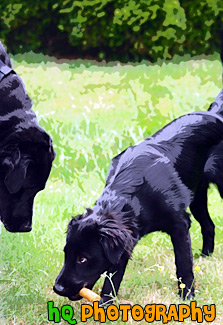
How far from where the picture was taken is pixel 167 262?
3.87m

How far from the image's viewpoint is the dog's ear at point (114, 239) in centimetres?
310

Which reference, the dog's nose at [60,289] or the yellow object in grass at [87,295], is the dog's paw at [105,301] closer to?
the yellow object in grass at [87,295]

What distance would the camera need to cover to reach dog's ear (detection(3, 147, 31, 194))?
3.14 metres

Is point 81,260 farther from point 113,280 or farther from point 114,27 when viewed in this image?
point 114,27

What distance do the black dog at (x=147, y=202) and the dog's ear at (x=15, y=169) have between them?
33cm

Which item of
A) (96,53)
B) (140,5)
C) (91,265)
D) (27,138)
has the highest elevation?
(27,138)

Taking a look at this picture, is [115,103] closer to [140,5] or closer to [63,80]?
[63,80]

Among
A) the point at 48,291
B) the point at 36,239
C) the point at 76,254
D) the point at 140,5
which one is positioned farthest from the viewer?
the point at 140,5

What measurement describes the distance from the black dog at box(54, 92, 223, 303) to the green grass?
213mm

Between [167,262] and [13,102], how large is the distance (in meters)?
1.38

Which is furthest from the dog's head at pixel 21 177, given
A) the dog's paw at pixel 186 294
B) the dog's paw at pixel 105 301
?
the dog's paw at pixel 186 294

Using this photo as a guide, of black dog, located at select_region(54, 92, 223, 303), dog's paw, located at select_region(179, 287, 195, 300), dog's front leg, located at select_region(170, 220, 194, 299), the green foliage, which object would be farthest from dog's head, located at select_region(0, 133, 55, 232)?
the green foliage

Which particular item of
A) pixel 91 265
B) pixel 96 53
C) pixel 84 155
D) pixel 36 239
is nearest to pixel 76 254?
pixel 91 265

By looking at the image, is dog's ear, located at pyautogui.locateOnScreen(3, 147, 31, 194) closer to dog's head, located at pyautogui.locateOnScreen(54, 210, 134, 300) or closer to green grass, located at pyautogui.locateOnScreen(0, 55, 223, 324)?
dog's head, located at pyautogui.locateOnScreen(54, 210, 134, 300)
